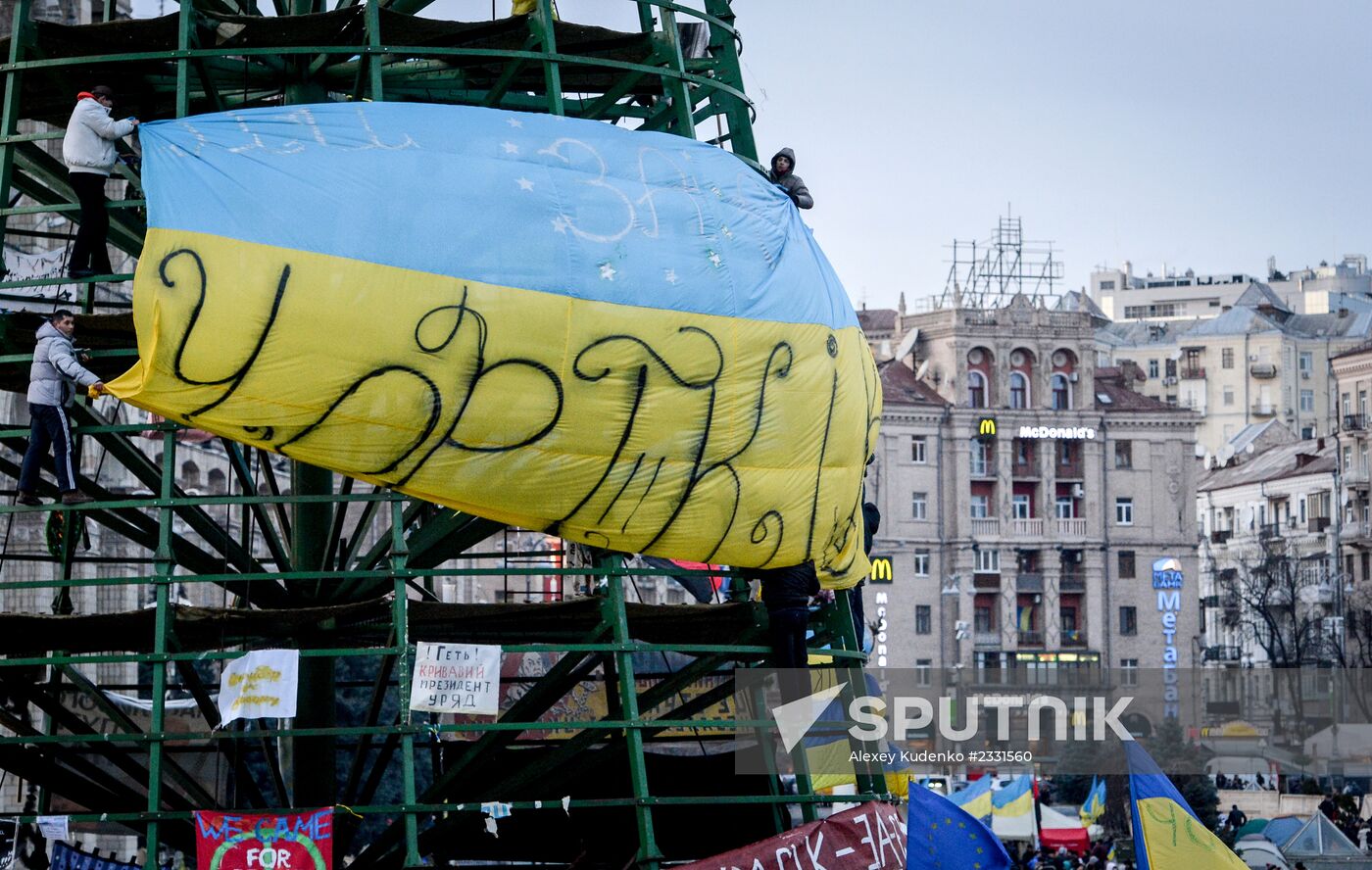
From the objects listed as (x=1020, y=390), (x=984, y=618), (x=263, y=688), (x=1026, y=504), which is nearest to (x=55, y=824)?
(x=263, y=688)

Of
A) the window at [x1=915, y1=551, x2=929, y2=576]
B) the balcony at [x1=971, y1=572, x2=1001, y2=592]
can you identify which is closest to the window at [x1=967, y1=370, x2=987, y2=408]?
the window at [x1=915, y1=551, x2=929, y2=576]

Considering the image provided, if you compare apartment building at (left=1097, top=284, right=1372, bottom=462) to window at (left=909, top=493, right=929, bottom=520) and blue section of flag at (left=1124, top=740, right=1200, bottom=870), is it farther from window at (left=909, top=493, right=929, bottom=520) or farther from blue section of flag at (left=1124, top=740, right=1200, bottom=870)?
blue section of flag at (left=1124, top=740, right=1200, bottom=870)

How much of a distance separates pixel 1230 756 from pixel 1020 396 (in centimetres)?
2807

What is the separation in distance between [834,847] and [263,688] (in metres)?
4.85

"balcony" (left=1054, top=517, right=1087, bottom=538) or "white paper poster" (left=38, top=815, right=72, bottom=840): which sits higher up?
"balcony" (left=1054, top=517, right=1087, bottom=538)

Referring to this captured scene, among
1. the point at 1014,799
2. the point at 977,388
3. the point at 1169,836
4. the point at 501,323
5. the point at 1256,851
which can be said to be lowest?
the point at 1256,851

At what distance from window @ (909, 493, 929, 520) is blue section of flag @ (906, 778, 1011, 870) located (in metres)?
80.8

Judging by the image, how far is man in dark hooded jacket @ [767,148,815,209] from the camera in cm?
1894

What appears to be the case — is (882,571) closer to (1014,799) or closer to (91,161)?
(1014,799)

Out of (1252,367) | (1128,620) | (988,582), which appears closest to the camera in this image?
(988,582)

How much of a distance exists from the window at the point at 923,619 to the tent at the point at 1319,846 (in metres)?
60.6

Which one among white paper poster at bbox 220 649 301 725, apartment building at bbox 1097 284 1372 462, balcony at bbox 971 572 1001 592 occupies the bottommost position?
white paper poster at bbox 220 649 301 725

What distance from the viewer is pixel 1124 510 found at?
340 ft

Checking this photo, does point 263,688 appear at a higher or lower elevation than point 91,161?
lower
